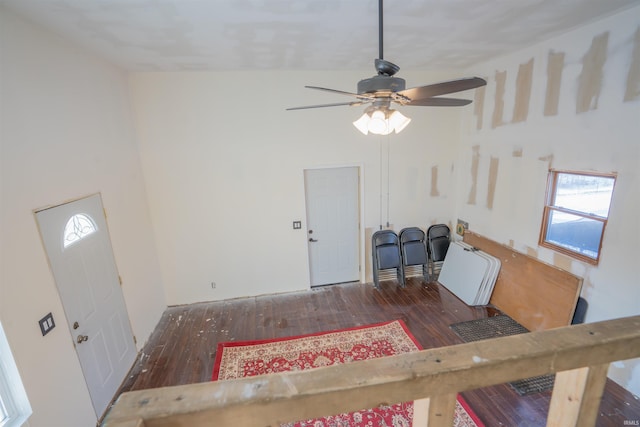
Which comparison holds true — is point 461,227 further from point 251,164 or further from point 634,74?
point 251,164

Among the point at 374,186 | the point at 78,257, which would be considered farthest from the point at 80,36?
the point at 374,186

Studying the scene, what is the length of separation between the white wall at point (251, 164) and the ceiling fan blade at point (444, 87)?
2538 millimetres

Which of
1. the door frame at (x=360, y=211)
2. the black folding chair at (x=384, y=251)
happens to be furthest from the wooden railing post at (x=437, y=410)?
the black folding chair at (x=384, y=251)

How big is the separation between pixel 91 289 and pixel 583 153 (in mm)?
5048

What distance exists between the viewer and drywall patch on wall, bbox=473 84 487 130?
4.31 meters

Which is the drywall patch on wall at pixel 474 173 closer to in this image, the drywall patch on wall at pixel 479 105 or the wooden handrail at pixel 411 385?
the drywall patch on wall at pixel 479 105

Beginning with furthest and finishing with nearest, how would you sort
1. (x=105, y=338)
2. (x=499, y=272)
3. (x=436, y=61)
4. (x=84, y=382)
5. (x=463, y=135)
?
1. (x=463, y=135)
2. (x=499, y=272)
3. (x=436, y=61)
4. (x=105, y=338)
5. (x=84, y=382)

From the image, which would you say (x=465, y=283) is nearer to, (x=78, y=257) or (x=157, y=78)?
(x=78, y=257)

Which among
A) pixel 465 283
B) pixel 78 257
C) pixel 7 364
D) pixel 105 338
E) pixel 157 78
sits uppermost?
pixel 157 78

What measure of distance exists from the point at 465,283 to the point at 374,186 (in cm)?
Result: 204

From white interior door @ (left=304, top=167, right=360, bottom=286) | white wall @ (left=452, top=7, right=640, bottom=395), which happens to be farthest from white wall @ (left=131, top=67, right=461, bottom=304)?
white wall @ (left=452, top=7, right=640, bottom=395)

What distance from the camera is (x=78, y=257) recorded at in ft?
8.72

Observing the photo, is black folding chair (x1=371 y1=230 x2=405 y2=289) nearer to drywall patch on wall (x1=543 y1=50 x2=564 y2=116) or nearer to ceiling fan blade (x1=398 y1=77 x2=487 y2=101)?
drywall patch on wall (x1=543 y1=50 x2=564 y2=116)

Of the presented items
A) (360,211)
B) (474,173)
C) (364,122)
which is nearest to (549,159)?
(474,173)
